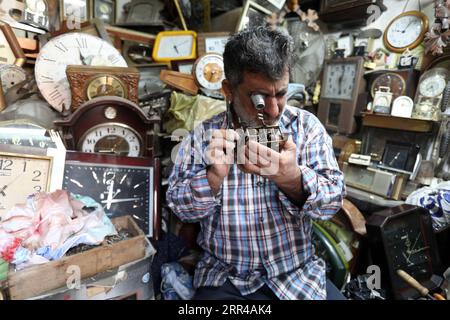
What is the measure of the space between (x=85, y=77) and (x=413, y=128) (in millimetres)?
1777

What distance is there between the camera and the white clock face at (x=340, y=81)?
1848 millimetres

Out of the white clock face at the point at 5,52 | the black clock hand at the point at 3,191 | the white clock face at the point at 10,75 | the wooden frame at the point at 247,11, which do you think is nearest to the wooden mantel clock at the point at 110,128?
the black clock hand at the point at 3,191

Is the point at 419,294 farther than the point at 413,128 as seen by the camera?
No

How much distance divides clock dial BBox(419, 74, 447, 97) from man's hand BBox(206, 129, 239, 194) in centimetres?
137

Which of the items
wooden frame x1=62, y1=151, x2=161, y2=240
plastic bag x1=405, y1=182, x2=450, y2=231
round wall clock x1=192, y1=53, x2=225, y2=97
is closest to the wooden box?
wooden frame x1=62, y1=151, x2=161, y2=240

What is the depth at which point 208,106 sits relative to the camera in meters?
1.72

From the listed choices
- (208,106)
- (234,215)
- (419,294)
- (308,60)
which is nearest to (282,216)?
(234,215)

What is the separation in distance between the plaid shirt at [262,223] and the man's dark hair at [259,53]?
0.78ft

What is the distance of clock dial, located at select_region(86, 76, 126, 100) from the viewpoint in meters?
1.26

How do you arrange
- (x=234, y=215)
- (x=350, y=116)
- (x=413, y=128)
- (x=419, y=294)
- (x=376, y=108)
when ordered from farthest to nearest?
(x=350, y=116) < (x=376, y=108) < (x=413, y=128) < (x=419, y=294) < (x=234, y=215)

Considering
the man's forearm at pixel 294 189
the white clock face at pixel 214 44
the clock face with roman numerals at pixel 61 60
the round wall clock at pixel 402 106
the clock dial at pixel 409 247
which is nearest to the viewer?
the man's forearm at pixel 294 189

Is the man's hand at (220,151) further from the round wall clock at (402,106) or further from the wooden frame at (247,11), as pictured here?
the wooden frame at (247,11)
